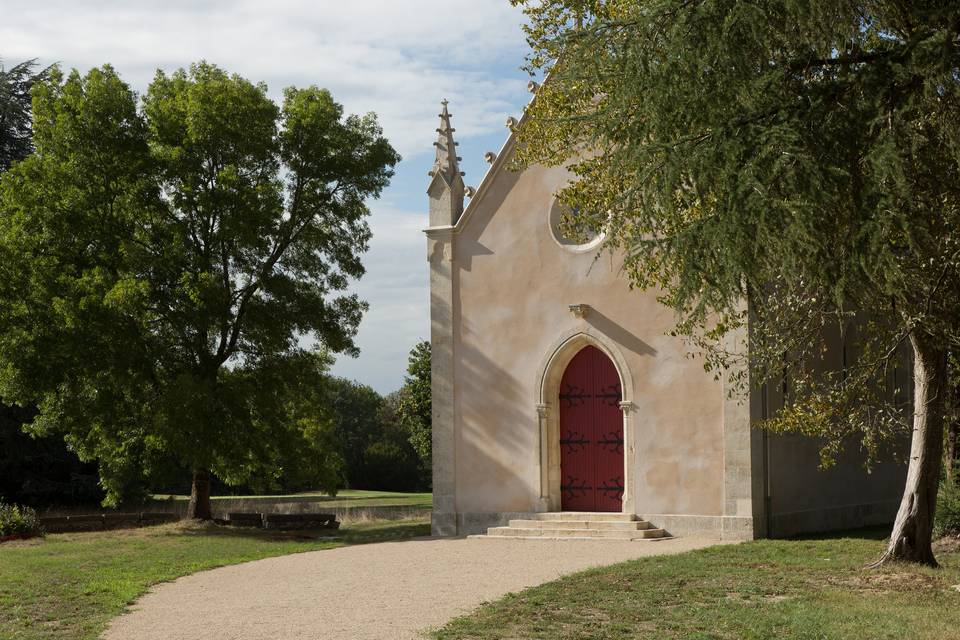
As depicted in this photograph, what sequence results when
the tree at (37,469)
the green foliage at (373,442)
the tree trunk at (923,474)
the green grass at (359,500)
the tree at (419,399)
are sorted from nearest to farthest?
the tree trunk at (923,474)
the tree at (37,469)
the green grass at (359,500)
the tree at (419,399)
the green foliage at (373,442)

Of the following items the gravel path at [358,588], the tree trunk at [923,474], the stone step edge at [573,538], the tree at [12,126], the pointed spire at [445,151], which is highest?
the tree at [12,126]

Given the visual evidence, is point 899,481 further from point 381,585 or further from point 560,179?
point 381,585

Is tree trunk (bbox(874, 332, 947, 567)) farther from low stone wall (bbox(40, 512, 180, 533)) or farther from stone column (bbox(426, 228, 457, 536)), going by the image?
low stone wall (bbox(40, 512, 180, 533))

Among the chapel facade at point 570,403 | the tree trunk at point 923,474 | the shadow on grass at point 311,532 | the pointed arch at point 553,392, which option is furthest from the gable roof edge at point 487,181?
the tree trunk at point 923,474

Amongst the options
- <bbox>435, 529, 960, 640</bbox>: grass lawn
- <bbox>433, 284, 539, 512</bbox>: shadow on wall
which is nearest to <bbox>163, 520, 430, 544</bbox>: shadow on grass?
<bbox>433, 284, 539, 512</bbox>: shadow on wall

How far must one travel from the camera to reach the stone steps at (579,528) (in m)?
17.8

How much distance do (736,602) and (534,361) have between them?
30.5 ft

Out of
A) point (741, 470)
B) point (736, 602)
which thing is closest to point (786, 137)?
point (736, 602)

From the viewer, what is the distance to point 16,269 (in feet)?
69.6

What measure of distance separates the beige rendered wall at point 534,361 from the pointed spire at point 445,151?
99cm

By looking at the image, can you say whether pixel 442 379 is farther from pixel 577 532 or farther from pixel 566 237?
pixel 577 532

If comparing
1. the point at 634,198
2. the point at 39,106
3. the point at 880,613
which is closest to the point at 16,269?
the point at 39,106

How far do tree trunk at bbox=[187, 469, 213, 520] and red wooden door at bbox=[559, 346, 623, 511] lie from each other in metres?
8.54

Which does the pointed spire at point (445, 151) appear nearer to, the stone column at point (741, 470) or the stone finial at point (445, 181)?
the stone finial at point (445, 181)
